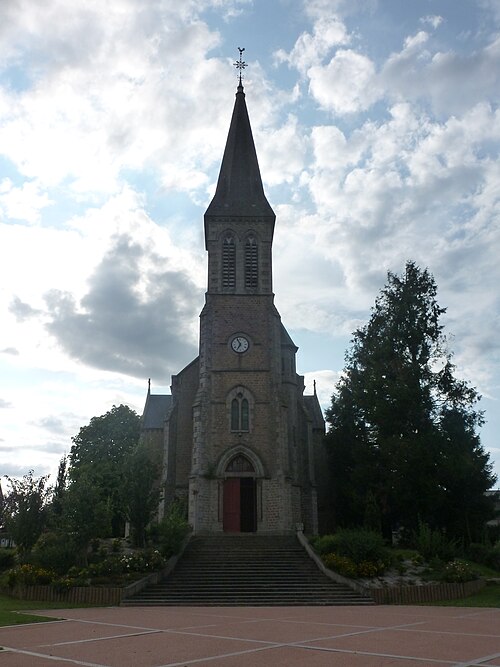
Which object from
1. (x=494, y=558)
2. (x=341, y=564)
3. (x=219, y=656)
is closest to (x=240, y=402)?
(x=341, y=564)

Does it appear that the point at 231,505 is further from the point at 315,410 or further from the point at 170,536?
the point at 315,410

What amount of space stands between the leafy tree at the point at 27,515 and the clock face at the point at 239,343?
1349 centimetres

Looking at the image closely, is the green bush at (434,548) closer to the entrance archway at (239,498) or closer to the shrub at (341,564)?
the shrub at (341,564)

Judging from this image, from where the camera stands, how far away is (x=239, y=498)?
3169 cm

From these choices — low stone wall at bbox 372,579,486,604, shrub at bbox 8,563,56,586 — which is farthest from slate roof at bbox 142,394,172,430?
low stone wall at bbox 372,579,486,604

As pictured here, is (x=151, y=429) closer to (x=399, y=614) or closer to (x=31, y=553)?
(x=31, y=553)

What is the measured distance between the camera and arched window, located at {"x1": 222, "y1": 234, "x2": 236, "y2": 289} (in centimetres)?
3569

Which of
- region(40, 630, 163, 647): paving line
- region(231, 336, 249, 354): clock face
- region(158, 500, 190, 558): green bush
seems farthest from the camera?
region(231, 336, 249, 354): clock face

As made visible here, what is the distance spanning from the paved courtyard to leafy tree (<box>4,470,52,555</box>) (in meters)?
9.01

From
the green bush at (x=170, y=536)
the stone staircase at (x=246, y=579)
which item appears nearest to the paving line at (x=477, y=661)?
the stone staircase at (x=246, y=579)

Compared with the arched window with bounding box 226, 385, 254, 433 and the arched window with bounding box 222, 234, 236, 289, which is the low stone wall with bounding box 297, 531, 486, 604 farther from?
the arched window with bounding box 222, 234, 236, 289

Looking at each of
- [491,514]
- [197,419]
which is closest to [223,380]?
[197,419]

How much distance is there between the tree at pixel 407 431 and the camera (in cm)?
3067

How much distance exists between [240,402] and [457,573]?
50.2 ft
